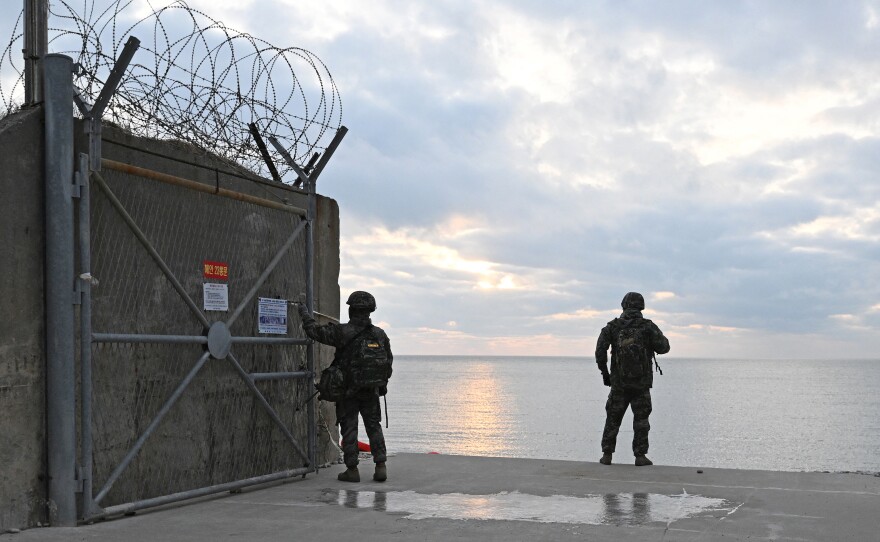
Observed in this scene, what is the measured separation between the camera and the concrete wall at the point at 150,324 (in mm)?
5973

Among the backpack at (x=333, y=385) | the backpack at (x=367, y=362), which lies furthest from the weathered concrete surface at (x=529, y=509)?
the backpack at (x=367, y=362)

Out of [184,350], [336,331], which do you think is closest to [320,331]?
[336,331]

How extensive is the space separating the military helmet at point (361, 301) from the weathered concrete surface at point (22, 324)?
2925mm

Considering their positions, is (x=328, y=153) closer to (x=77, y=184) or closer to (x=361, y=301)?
(x=361, y=301)

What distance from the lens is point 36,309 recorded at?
241 inches

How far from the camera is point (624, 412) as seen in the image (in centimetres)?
1031

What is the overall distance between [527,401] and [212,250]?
74863 millimetres

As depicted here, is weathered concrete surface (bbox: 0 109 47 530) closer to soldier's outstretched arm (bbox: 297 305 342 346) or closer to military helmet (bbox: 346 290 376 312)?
soldier's outstretched arm (bbox: 297 305 342 346)

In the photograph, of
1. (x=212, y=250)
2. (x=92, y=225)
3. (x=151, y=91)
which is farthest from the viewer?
(x=212, y=250)

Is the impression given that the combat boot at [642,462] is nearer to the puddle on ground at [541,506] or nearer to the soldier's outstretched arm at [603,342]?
the soldier's outstretched arm at [603,342]

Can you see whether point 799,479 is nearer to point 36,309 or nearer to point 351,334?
point 351,334

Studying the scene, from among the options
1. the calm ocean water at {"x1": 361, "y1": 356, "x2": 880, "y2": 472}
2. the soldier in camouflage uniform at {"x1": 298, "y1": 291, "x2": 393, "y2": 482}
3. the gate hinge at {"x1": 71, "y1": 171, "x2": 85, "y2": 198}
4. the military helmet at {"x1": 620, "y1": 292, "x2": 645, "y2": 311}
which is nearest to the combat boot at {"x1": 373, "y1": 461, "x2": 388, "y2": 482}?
the soldier in camouflage uniform at {"x1": 298, "y1": 291, "x2": 393, "y2": 482}

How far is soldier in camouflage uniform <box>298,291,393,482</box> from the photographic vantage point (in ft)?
27.3

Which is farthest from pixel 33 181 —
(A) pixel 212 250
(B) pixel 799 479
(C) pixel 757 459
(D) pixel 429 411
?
(D) pixel 429 411
